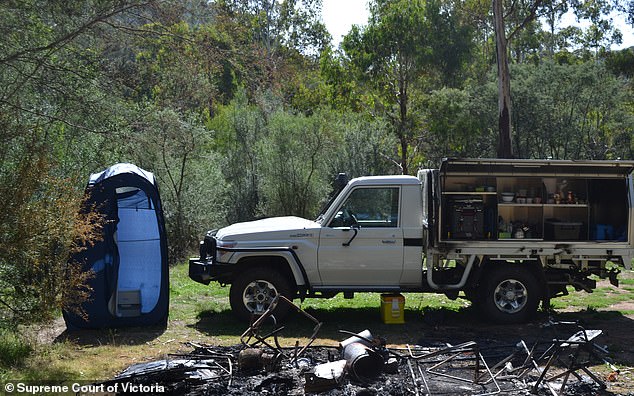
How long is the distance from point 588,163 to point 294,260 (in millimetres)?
4628

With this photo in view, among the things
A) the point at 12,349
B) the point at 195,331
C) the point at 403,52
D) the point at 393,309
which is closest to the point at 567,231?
the point at 393,309

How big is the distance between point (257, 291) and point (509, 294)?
3.75 metres

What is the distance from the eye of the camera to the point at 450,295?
10438mm

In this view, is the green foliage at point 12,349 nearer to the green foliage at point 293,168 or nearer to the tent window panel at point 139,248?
the tent window panel at point 139,248

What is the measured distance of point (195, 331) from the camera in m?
9.73

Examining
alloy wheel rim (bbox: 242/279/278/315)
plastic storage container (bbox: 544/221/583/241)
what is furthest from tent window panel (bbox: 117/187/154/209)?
plastic storage container (bbox: 544/221/583/241)

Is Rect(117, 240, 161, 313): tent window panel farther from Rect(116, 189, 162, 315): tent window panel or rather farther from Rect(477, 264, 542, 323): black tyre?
Rect(477, 264, 542, 323): black tyre

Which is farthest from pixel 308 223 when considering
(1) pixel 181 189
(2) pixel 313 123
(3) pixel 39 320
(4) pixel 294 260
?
(2) pixel 313 123

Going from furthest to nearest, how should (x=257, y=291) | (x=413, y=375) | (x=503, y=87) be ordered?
(x=503, y=87) < (x=257, y=291) < (x=413, y=375)

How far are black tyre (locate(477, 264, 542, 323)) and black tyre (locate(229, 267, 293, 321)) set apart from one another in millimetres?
2933

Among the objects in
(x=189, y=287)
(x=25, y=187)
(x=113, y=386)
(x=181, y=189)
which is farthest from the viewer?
(x=181, y=189)

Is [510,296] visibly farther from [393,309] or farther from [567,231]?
[393,309]

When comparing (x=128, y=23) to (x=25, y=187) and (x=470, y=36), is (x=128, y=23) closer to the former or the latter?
(x=25, y=187)

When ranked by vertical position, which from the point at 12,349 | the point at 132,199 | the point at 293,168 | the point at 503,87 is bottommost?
the point at 12,349
